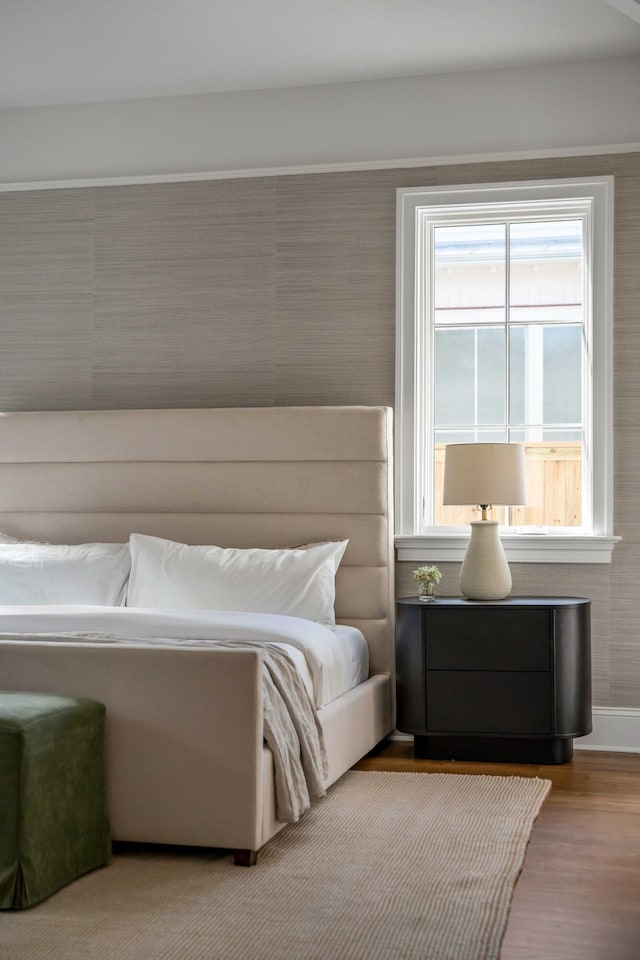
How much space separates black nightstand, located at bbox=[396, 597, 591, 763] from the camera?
4.19 metres

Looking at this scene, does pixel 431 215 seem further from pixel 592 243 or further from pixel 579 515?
pixel 579 515

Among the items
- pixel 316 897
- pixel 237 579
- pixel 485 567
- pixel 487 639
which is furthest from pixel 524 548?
pixel 316 897

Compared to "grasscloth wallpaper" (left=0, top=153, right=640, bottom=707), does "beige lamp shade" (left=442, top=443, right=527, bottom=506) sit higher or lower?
lower

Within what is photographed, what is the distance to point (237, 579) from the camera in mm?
4371

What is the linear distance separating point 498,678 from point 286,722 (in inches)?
52.0

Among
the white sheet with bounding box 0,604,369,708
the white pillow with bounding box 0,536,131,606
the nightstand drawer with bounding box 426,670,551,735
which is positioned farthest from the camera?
the white pillow with bounding box 0,536,131,606

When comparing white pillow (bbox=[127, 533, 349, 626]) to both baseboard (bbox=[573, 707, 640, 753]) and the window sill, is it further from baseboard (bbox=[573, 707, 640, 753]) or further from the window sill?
baseboard (bbox=[573, 707, 640, 753])

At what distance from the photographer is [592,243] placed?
15.3 feet

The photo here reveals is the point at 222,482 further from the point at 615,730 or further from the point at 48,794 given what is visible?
the point at 48,794

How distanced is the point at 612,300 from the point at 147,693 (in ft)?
8.91

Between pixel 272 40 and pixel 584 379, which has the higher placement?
pixel 272 40

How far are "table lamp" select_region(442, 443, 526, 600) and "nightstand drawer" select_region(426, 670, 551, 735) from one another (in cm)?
34

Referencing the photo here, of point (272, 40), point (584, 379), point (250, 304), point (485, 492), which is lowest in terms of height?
point (485, 492)

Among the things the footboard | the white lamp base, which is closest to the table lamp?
the white lamp base
